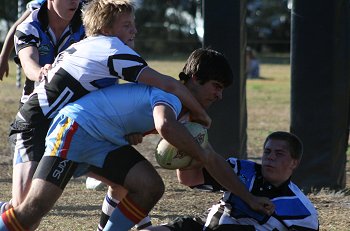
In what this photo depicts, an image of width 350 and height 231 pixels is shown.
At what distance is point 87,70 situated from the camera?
4719 millimetres

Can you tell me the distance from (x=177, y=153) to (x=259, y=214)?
63 cm

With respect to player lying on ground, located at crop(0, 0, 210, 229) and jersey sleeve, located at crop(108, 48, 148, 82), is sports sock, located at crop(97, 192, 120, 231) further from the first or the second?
jersey sleeve, located at crop(108, 48, 148, 82)

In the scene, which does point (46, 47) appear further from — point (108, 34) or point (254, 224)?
point (254, 224)

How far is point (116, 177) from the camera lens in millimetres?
4711

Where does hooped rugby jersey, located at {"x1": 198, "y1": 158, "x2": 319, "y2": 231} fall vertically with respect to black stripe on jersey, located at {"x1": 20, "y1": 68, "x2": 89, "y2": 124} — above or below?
below

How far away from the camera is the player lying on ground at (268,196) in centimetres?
509

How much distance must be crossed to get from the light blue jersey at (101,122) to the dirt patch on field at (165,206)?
67.4 inches

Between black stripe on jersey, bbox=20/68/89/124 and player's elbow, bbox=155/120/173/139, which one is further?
black stripe on jersey, bbox=20/68/89/124

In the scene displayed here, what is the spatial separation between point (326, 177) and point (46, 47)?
128 inches

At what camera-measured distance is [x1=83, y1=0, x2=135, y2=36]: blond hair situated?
483cm

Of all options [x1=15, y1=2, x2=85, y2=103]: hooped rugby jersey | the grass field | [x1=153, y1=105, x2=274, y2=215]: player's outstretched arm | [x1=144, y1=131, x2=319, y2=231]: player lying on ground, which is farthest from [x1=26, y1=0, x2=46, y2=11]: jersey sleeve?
[x1=153, y1=105, x2=274, y2=215]: player's outstretched arm

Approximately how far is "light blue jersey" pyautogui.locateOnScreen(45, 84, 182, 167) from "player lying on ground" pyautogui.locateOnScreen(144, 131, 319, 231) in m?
0.62

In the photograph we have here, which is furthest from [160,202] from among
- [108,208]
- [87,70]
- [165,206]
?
[87,70]

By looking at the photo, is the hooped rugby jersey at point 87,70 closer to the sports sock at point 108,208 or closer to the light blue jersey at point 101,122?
the light blue jersey at point 101,122
